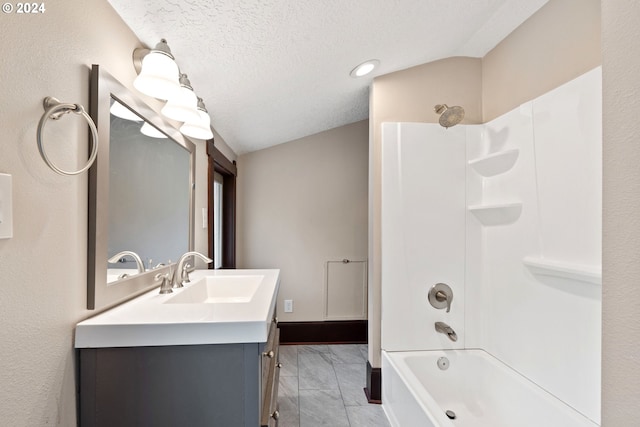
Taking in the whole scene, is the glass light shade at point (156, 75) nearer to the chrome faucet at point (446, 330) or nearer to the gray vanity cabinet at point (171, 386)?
the gray vanity cabinet at point (171, 386)

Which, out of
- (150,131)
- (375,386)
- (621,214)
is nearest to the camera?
(621,214)

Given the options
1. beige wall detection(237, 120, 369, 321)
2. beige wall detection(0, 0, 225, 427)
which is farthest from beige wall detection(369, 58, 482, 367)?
beige wall detection(0, 0, 225, 427)

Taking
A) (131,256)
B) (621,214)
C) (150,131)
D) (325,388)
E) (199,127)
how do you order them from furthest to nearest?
(325,388) → (199,127) → (150,131) → (131,256) → (621,214)

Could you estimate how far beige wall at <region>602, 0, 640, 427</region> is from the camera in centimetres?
49

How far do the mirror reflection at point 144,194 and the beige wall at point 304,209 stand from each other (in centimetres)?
126

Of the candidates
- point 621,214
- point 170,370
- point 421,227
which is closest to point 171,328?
point 170,370

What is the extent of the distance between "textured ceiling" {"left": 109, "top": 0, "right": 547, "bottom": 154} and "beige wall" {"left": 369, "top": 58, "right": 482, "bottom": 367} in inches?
3.1

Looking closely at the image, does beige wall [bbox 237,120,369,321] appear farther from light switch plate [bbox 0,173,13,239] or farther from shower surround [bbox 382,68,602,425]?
light switch plate [bbox 0,173,13,239]

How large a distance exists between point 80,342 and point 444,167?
1971 millimetres

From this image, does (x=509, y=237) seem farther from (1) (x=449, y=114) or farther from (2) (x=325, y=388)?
(2) (x=325, y=388)

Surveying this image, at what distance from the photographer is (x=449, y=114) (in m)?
1.70

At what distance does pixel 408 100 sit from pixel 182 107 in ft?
4.74

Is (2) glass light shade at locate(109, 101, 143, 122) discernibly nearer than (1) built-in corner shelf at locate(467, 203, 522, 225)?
Yes

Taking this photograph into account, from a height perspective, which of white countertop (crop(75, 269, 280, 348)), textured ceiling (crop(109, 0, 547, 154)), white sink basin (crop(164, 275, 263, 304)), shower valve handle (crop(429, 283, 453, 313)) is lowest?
shower valve handle (crop(429, 283, 453, 313))
